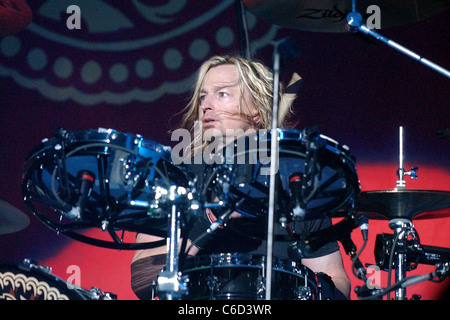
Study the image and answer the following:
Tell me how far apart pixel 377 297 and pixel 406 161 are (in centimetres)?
135

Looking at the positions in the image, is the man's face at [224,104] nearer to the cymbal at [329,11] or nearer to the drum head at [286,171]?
the cymbal at [329,11]

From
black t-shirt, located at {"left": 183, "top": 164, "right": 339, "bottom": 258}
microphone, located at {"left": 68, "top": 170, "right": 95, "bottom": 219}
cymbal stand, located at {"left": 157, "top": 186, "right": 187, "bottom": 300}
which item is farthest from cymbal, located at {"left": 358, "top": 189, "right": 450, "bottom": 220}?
microphone, located at {"left": 68, "top": 170, "right": 95, "bottom": 219}

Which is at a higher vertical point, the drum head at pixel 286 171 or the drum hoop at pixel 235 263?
the drum head at pixel 286 171

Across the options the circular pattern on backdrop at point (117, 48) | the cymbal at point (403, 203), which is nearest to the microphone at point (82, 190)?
the cymbal at point (403, 203)

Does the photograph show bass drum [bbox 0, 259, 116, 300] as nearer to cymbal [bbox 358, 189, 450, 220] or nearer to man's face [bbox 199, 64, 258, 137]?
cymbal [bbox 358, 189, 450, 220]

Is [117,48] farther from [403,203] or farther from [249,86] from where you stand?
[403,203]

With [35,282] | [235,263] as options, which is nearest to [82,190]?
[35,282]

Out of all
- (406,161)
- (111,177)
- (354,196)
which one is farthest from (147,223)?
(406,161)

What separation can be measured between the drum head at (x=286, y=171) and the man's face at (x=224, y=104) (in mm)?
820

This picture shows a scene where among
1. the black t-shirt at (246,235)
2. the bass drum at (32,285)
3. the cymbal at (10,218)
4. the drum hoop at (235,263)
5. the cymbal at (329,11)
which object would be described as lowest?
the bass drum at (32,285)

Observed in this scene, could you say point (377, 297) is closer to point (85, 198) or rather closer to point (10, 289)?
point (85, 198)

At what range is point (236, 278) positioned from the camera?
62.4 inches

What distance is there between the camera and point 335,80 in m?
2.83

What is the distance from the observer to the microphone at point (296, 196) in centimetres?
145
